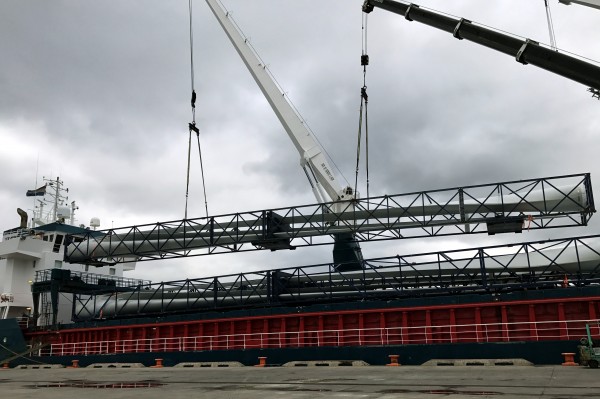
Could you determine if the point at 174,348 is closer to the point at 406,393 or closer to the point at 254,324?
the point at 254,324

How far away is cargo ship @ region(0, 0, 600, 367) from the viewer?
21.9 m

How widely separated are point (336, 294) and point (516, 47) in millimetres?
20349

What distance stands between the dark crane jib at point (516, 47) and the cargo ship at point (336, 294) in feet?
0.21

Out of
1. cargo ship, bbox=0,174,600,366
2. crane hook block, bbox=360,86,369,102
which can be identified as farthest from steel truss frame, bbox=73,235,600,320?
crane hook block, bbox=360,86,369,102

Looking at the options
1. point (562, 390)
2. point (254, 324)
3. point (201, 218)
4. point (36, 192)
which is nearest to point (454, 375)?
point (562, 390)

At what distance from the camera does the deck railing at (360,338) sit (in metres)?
21.9

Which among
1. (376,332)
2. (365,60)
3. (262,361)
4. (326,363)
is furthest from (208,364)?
(365,60)

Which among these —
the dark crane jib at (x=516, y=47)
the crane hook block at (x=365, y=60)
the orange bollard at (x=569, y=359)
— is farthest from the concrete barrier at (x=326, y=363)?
the crane hook block at (x=365, y=60)

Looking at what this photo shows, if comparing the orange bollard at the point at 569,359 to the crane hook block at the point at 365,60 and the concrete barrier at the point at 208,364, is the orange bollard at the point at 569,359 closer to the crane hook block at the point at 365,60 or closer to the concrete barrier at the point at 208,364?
the concrete barrier at the point at 208,364

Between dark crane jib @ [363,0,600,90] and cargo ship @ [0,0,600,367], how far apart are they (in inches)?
2.5

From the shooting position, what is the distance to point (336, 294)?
31172 millimetres

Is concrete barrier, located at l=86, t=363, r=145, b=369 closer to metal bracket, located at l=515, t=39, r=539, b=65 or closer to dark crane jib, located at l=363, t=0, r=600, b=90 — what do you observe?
dark crane jib, located at l=363, t=0, r=600, b=90

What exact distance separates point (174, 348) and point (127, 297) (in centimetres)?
830

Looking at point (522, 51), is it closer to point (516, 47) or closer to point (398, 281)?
point (516, 47)
